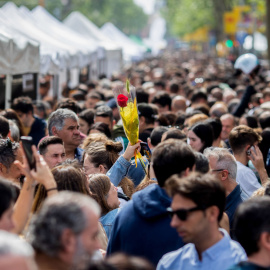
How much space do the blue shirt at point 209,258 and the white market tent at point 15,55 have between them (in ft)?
23.6

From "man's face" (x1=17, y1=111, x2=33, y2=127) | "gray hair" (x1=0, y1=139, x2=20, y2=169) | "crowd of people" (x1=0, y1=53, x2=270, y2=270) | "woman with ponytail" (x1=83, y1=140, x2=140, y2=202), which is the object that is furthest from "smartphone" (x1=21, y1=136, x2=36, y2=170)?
"man's face" (x1=17, y1=111, x2=33, y2=127)

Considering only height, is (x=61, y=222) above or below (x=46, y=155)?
above

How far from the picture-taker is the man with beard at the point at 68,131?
7328mm

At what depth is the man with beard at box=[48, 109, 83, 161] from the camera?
24.0 ft

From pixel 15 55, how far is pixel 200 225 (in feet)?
25.7

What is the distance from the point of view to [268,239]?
3055 mm

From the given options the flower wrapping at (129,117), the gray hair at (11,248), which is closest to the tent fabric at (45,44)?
the flower wrapping at (129,117)

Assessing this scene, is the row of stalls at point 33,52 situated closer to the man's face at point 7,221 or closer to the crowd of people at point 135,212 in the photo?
the crowd of people at point 135,212

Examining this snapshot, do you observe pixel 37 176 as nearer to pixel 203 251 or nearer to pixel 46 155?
pixel 203 251

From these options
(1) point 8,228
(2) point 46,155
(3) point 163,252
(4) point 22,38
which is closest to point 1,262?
(1) point 8,228

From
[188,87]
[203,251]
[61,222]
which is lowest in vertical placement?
[188,87]

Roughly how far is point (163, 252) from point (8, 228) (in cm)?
108

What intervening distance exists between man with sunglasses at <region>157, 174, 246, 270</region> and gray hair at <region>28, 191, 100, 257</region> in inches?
32.0

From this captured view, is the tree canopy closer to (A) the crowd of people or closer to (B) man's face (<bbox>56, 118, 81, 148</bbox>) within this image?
(B) man's face (<bbox>56, 118, 81, 148</bbox>)
